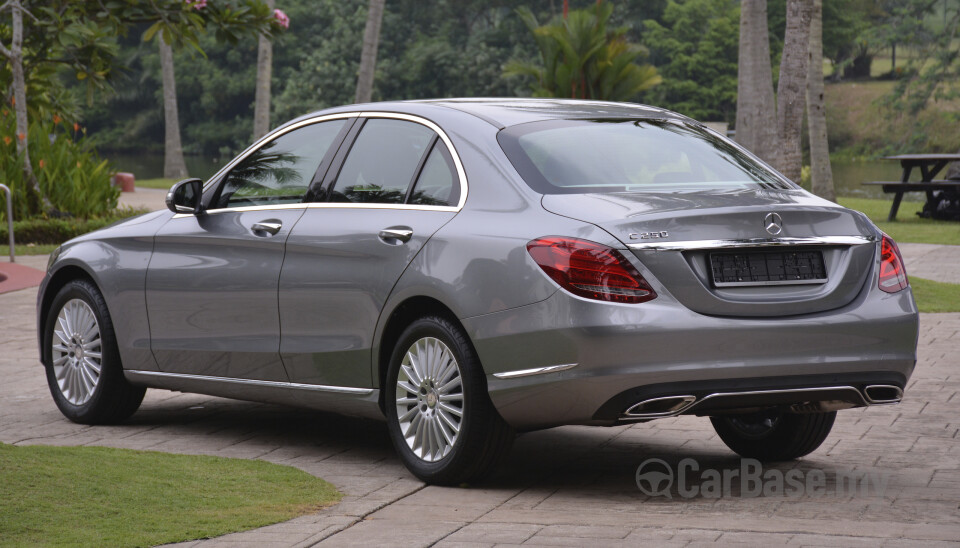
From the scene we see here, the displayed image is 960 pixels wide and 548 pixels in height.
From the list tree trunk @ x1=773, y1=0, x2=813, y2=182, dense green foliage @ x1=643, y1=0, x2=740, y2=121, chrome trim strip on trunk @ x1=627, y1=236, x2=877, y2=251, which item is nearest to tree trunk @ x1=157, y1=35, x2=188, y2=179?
tree trunk @ x1=773, y1=0, x2=813, y2=182

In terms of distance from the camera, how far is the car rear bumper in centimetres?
525

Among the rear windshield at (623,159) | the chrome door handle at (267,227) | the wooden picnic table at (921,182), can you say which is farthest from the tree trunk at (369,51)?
the rear windshield at (623,159)

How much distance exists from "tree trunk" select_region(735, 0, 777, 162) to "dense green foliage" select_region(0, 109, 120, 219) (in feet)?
31.9

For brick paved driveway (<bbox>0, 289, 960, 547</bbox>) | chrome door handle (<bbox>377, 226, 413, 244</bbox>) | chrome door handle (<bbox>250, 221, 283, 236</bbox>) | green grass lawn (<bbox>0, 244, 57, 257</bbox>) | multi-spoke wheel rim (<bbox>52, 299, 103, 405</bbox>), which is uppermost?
chrome door handle (<bbox>377, 226, 413, 244</bbox>)

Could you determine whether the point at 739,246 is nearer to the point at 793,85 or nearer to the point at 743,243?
the point at 743,243

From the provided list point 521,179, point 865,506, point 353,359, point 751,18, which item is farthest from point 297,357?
point 751,18

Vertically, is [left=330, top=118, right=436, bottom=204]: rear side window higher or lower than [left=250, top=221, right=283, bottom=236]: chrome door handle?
higher

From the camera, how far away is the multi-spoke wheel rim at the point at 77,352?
7680 millimetres

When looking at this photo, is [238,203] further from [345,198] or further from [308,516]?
[308,516]

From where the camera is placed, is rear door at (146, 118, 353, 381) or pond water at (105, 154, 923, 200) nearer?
rear door at (146, 118, 353, 381)

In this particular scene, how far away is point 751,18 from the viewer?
73.5 ft

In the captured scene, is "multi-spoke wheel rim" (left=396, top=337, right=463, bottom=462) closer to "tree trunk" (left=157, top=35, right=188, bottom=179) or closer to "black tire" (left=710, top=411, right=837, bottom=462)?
"black tire" (left=710, top=411, right=837, bottom=462)

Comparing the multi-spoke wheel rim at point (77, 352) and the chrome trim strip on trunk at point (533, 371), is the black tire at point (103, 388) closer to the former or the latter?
the multi-spoke wheel rim at point (77, 352)

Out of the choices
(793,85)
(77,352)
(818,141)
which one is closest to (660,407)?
(77,352)
